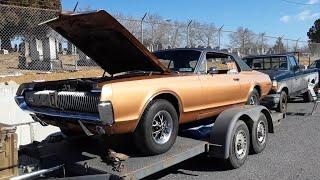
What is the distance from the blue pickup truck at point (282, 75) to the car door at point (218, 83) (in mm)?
3700

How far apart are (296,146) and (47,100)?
475 cm

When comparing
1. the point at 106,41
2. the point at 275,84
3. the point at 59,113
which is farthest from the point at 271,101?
the point at 59,113

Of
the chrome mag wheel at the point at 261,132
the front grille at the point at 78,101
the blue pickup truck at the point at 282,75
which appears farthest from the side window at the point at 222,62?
the blue pickup truck at the point at 282,75

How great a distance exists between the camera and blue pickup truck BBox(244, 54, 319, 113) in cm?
1177

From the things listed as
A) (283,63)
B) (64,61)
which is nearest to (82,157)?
A: (283,63)

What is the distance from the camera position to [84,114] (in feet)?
17.1

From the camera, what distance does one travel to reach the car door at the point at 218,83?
267 inches

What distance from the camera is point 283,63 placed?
13.3 m

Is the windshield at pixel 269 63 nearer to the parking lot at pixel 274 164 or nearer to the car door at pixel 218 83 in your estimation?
the parking lot at pixel 274 164

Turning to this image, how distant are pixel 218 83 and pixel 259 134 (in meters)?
1.22

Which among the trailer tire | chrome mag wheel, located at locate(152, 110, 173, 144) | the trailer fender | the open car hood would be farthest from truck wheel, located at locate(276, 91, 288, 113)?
chrome mag wheel, located at locate(152, 110, 173, 144)

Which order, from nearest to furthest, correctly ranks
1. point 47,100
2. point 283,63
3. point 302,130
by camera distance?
point 47,100 < point 302,130 < point 283,63

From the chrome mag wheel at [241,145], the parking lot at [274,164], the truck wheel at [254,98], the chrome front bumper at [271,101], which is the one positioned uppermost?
the truck wheel at [254,98]

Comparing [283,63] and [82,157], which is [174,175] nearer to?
[82,157]
